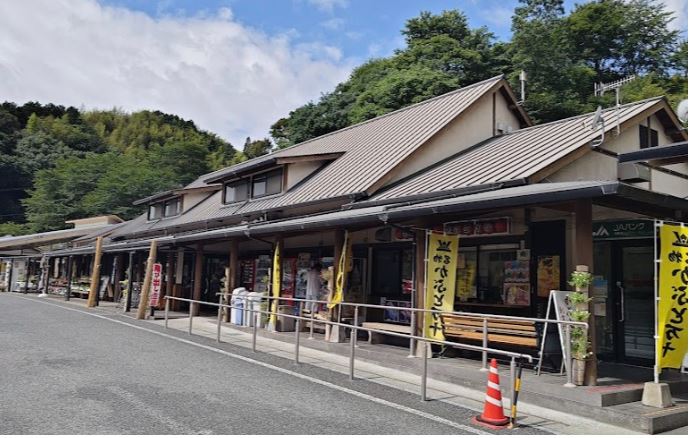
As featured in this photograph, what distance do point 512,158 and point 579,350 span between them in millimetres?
5081

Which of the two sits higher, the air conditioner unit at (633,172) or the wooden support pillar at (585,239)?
the air conditioner unit at (633,172)

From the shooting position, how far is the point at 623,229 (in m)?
9.34

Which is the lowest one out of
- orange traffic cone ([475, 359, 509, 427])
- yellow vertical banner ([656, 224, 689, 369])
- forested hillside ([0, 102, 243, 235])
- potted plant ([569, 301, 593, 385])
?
orange traffic cone ([475, 359, 509, 427])

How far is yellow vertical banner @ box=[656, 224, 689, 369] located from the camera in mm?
6379

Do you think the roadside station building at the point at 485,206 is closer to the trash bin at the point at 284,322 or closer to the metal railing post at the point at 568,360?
the metal railing post at the point at 568,360

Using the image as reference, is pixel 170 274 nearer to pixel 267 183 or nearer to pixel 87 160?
pixel 267 183

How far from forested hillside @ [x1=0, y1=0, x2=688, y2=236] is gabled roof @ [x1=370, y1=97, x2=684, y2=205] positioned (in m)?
16.5

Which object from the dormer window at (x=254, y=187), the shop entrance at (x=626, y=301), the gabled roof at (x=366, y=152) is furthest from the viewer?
the dormer window at (x=254, y=187)

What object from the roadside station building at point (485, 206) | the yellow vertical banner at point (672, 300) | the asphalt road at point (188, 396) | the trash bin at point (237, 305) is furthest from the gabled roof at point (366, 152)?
the yellow vertical banner at point (672, 300)

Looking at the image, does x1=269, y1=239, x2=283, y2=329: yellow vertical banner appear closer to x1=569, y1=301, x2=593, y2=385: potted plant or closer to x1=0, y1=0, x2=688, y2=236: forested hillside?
x1=569, y1=301, x2=593, y2=385: potted plant

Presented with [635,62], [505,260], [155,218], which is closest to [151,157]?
[155,218]

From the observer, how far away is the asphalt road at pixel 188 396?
206 inches

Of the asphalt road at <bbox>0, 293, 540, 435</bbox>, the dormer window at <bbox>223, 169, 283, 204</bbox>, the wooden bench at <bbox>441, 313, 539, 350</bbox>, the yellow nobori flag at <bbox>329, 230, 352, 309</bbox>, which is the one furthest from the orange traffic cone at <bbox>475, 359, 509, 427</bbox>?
the dormer window at <bbox>223, 169, 283, 204</bbox>

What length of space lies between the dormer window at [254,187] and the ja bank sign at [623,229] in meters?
9.32
